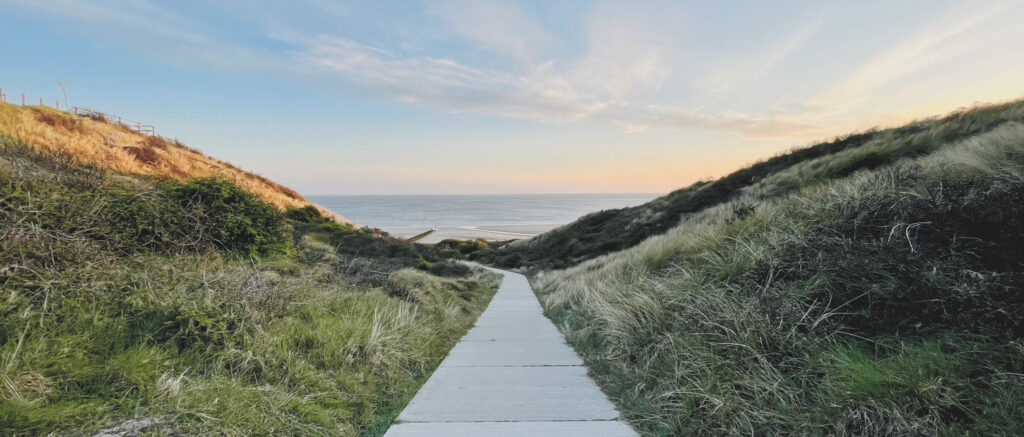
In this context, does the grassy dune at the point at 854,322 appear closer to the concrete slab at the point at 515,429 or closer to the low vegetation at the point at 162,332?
the concrete slab at the point at 515,429

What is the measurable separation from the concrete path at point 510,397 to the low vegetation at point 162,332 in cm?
33

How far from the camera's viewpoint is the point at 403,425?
338 centimetres

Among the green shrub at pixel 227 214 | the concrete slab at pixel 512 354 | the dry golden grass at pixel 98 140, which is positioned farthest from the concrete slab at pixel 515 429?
the dry golden grass at pixel 98 140

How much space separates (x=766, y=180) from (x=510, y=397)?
18468 millimetres

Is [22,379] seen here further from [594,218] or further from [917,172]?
[594,218]

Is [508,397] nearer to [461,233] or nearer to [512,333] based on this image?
[512,333]

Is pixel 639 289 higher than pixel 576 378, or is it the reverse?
pixel 639 289

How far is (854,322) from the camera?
11.5 feet

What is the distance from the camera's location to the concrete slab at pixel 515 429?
3227 millimetres

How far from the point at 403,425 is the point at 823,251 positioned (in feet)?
14.5

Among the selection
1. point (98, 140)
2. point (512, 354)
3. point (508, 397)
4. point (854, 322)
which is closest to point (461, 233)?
point (98, 140)

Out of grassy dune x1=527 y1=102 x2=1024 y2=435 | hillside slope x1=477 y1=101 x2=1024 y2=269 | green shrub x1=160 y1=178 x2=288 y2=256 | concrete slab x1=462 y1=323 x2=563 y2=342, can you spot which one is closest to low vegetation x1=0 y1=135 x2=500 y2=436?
green shrub x1=160 y1=178 x2=288 y2=256

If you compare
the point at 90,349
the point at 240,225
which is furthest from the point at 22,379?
the point at 240,225

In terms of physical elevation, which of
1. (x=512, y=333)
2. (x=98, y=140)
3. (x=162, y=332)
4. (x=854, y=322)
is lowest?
(x=512, y=333)
